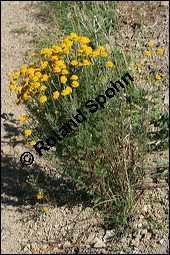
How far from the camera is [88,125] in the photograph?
257 cm

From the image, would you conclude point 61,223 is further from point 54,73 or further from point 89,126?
point 54,73

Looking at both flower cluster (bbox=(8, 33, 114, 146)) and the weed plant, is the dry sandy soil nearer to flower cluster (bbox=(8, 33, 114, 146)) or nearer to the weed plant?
the weed plant

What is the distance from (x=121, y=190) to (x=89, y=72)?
1155mm

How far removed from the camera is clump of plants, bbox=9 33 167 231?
2578mm

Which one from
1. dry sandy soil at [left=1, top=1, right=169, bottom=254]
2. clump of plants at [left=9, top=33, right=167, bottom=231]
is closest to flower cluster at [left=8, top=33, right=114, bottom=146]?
clump of plants at [left=9, top=33, right=167, bottom=231]

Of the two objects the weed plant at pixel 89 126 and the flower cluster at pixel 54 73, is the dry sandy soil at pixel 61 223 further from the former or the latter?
the flower cluster at pixel 54 73

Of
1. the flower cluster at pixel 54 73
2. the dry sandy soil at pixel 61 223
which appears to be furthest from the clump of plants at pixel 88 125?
the dry sandy soil at pixel 61 223

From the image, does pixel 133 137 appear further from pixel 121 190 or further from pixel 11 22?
pixel 11 22

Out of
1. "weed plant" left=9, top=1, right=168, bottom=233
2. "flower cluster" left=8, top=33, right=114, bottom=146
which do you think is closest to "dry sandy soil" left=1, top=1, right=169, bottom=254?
"weed plant" left=9, top=1, right=168, bottom=233

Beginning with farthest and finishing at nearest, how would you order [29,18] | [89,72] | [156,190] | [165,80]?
1. [29,18]
2. [165,80]
3. [156,190]
4. [89,72]

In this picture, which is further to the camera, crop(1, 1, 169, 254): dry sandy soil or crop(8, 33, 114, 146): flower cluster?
crop(1, 1, 169, 254): dry sandy soil

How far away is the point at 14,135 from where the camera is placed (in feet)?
14.7

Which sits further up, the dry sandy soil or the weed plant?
the weed plant

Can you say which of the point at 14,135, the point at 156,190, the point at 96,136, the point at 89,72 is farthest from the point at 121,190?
the point at 14,135
